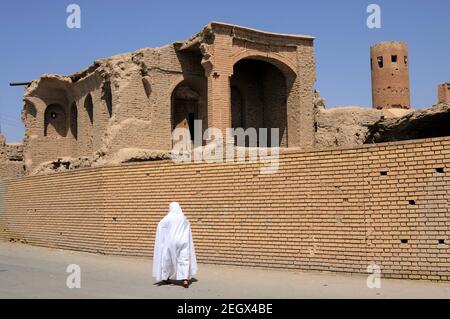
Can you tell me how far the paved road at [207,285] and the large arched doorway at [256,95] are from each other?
11.8 metres

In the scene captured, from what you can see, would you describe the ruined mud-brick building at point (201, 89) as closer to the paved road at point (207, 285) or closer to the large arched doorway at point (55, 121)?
the large arched doorway at point (55, 121)

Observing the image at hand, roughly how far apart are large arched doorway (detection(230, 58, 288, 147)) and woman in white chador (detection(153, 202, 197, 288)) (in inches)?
522

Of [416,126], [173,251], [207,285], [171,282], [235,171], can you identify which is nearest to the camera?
[207,285]

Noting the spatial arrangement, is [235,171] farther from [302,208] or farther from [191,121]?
[191,121]

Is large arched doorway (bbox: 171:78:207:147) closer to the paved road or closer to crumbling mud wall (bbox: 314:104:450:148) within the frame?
crumbling mud wall (bbox: 314:104:450:148)

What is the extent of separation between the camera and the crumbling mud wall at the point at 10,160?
2744cm

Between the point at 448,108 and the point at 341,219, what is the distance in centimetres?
564

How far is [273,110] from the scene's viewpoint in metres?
22.5

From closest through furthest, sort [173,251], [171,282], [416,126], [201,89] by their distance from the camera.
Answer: [173,251]
[171,282]
[416,126]
[201,89]

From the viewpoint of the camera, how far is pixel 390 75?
37781mm

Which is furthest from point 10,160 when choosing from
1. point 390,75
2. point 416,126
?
point 390,75

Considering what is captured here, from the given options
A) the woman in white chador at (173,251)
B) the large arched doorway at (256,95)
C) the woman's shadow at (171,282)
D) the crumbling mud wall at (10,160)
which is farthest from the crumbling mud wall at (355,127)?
the crumbling mud wall at (10,160)

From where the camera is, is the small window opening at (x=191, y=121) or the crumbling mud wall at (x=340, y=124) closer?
the crumbling mud wall at (x=340, y=124)

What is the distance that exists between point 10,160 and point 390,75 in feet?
84.7
